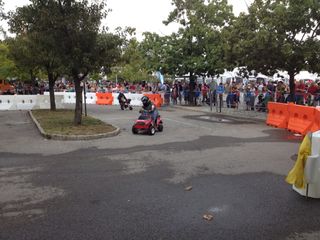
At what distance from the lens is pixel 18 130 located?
15914mm

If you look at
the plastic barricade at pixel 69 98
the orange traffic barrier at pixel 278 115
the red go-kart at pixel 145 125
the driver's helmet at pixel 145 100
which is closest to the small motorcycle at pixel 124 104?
the plastic barricade at pixel 69 98

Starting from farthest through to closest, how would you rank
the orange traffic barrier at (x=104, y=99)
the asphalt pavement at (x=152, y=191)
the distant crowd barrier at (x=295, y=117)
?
the orange traffic barrier at (x=104, y=99), the distant crowd barrier at (x=295, y=117), the asphalt pavement at (x=152, y=191)

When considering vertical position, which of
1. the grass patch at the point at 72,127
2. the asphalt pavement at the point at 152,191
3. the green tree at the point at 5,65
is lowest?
the asphalt pavement at the point at 152,191

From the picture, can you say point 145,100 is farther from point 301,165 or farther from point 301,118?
point 301,165

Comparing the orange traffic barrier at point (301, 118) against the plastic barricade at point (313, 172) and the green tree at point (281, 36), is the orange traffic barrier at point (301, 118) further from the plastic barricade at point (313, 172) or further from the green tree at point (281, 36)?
the plastic barricade at point (313, 172)

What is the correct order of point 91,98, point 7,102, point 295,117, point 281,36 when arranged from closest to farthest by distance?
point 295,117 < point 281,36 < point 7,102 < point 91,98

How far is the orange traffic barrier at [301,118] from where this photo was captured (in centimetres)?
1420

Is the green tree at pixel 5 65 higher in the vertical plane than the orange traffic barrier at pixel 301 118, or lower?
higher

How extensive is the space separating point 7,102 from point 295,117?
18965 mm

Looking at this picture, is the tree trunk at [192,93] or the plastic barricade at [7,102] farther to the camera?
the tree trunk at [192,93]

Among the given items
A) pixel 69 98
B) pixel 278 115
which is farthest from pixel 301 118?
pixel 69 98

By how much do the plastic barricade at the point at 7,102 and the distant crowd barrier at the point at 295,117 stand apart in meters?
17.1

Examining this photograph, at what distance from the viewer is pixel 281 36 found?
18969 millimetres

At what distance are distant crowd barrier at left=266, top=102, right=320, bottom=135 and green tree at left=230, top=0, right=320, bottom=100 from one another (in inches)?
120
